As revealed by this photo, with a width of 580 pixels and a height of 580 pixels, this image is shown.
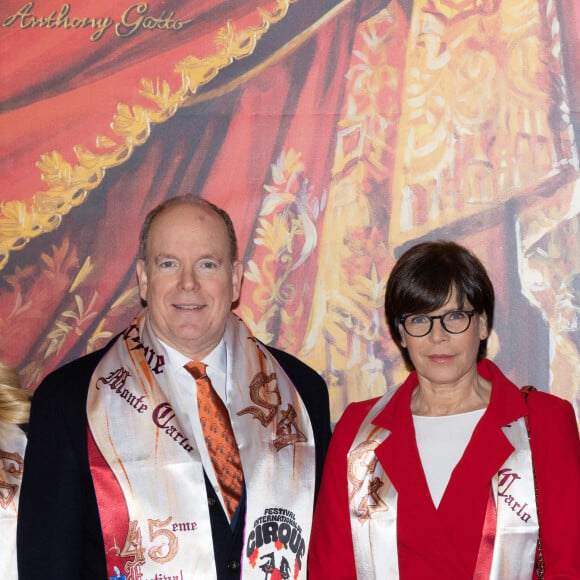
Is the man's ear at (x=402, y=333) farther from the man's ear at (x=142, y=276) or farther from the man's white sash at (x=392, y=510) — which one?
the man's ear at (x=142, y=276)

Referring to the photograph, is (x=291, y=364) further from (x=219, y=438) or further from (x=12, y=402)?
(x=12, y=402)

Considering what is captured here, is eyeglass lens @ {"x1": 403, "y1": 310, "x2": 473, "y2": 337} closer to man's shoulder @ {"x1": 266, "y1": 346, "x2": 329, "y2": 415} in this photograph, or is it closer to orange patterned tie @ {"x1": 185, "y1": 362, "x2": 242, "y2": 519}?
man's shoulder @ {"x1": 266, "y1": 346, "x2": 329, "y2": 415}

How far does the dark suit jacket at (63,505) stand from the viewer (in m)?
2.62

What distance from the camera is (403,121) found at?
137 inches

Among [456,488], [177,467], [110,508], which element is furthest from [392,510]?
[110,508]

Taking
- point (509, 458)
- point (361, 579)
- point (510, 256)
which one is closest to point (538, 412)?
point (509, 458)

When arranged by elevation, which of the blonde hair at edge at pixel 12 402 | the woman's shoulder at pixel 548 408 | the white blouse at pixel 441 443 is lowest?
the white blouse at pixel 441 443

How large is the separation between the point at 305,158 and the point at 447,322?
3.51 feet

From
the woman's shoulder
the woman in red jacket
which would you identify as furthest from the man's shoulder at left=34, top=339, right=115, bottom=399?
the woman's shoulder

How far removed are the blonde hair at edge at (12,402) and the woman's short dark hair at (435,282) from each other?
119 centimetres

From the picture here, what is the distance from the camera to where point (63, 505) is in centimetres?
263

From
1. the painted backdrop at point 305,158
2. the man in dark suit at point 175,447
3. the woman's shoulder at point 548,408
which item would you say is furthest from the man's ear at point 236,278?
the woman's shoulder at point 548,408

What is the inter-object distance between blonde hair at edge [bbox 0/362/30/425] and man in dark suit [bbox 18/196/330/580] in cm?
20

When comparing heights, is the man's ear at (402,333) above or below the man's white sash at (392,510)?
above
